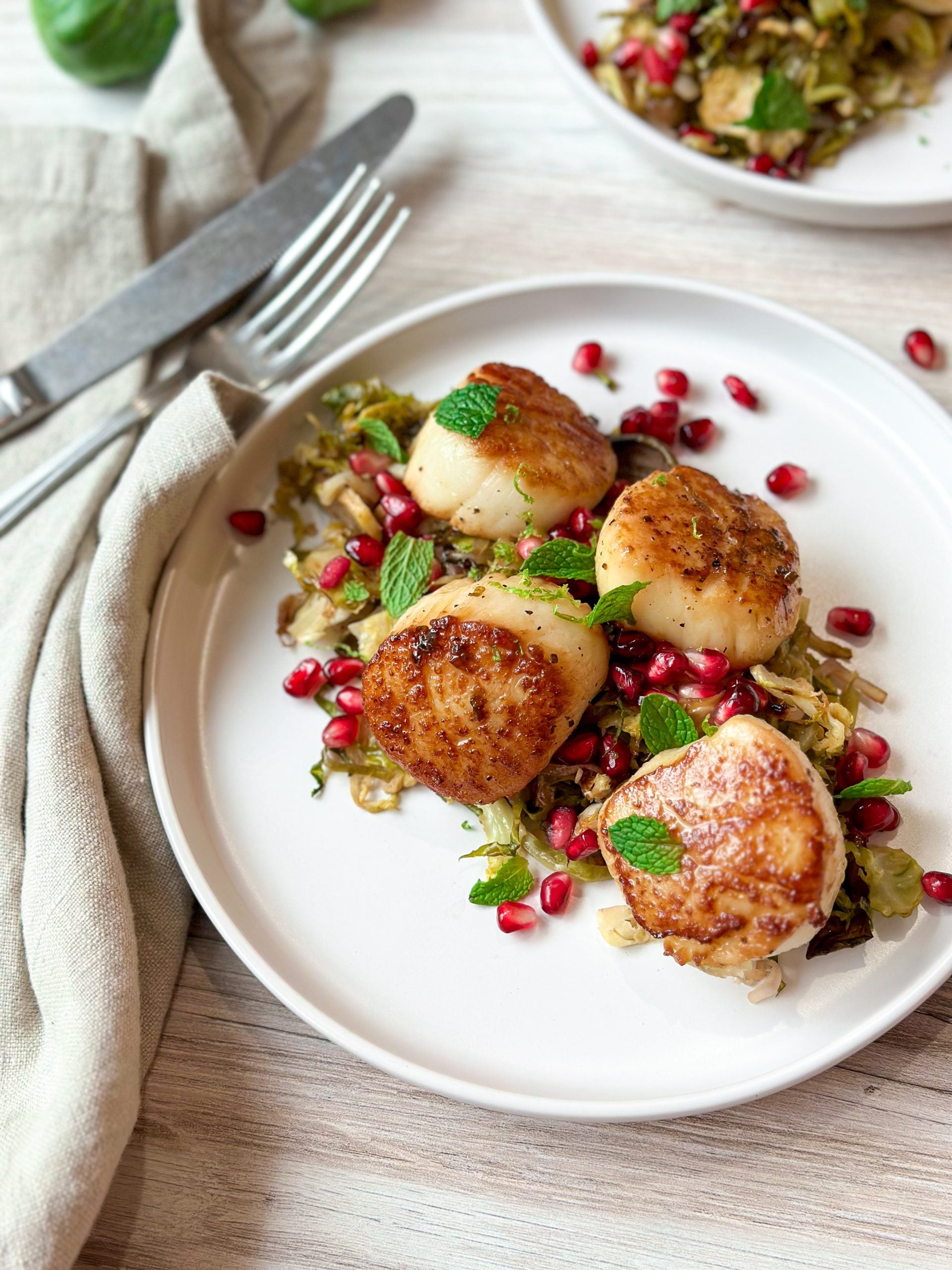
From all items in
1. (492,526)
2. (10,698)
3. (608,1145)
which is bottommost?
(608,1145)

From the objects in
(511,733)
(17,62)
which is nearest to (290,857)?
(511,733)

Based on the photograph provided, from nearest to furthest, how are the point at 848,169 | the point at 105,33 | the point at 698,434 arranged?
the point at 698,434, the point at 848,169, the point at 105,33

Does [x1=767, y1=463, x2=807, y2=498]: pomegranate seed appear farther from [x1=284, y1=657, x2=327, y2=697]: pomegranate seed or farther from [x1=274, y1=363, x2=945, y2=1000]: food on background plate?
[x1=284, y1=657, x2=327, y2=697]: pomegranate seed

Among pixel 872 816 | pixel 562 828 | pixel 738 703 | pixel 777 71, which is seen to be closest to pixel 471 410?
pixel 738 703

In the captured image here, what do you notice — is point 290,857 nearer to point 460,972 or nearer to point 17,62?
point 460,972

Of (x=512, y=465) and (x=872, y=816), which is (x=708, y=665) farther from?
(x=512, y=465)

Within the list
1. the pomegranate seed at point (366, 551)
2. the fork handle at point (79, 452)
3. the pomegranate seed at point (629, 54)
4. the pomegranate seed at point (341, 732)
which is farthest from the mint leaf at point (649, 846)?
the pomegranate seed at point (629, 54)
